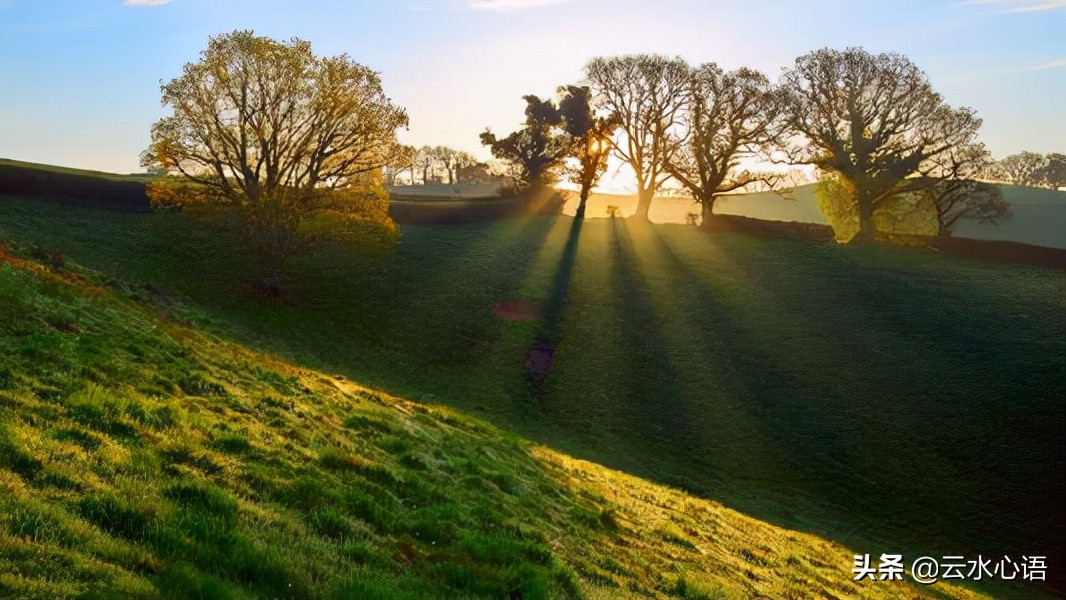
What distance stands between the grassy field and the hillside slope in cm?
809

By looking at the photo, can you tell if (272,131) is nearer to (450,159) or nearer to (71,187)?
(71,187)

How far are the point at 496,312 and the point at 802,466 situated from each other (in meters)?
27.0

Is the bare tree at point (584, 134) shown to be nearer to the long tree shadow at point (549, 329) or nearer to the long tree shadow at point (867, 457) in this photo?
the long tree shadow at point (549, 329)

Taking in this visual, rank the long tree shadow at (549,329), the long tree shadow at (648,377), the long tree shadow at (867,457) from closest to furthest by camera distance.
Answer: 1. the long tree shadow at (867,457)
2. the long tree shadow at (648,377)
3. the long tree shadow at (549,329)

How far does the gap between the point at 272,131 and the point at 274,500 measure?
4245 cm

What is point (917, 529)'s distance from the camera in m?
33.0

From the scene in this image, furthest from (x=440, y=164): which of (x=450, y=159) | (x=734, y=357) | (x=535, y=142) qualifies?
(x=734, y=357)

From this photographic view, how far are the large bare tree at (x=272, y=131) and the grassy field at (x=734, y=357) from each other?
6.63 m

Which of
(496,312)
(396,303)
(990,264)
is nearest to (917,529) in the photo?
(496,312)

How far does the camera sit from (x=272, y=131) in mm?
48625

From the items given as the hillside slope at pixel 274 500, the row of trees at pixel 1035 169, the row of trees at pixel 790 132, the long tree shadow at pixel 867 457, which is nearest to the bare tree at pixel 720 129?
the row of trees at pixel 790 132

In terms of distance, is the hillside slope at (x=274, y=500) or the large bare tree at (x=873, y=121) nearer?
the hillside slope at (x=274, y=500)

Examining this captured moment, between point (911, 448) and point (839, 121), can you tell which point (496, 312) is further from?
point (839, 121)

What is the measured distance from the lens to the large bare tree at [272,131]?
46094 millimetres
